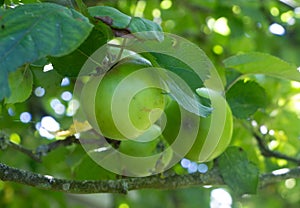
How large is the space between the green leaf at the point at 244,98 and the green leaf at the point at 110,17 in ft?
1.76

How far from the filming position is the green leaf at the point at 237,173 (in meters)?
1.47

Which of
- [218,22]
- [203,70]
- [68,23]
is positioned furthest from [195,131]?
[218,22]

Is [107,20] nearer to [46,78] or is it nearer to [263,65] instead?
[46,78]

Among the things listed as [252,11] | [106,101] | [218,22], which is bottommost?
Result: [218,22]

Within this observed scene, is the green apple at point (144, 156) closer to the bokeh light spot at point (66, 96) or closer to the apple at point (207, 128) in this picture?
the apple at point (207, 128)

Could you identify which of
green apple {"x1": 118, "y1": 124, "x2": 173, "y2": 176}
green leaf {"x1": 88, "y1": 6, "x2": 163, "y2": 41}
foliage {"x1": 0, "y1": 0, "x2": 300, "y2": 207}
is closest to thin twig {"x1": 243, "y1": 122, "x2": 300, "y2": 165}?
foliage {"x1": 0, "y1": 0, "x2": 300, "y2": 207}

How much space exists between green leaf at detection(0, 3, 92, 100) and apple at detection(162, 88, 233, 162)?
348 millimetres

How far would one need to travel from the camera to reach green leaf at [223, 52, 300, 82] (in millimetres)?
1350

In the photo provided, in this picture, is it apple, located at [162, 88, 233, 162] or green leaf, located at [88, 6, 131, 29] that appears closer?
green leaf, located at [88, 6, 131, 29]

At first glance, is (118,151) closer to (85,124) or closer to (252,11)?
(85,124)

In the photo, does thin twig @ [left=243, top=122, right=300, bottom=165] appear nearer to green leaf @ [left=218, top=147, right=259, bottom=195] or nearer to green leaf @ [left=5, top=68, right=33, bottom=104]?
green leaf @ [left=218, top=147, right=259, bottom=195]

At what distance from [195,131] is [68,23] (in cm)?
42

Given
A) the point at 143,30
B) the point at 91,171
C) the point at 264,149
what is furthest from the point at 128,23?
the point at 264,149

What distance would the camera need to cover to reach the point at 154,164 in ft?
4.62
